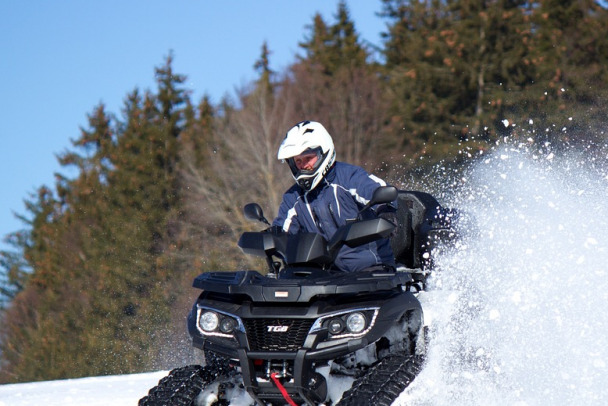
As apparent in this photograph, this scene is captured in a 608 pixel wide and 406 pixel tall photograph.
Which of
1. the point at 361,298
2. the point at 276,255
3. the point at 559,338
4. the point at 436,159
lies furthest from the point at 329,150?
the point at 436,159

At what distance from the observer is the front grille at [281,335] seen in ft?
17.5

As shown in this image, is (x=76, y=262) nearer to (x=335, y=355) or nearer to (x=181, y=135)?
(x=181, y=135)

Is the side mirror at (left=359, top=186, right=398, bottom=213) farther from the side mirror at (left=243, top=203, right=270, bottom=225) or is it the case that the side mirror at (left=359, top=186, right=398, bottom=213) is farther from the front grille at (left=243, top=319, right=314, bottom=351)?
the side mirror at (left=243, top=203, right=270, bottom=225)

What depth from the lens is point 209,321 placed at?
18.7 ft

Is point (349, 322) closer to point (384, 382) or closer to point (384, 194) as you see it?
point (384, 382)

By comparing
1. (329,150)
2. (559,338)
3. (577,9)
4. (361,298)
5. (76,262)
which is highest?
(577,9)

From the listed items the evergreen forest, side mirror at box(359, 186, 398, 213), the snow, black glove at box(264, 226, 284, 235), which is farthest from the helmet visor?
the evergreen forest

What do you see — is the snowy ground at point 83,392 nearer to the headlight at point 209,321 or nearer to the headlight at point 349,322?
the headlight at point 209,321

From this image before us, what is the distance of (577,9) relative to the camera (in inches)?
1369

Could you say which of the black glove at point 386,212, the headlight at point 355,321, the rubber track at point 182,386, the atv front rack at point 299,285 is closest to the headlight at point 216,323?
the atv front rack at point 299,285

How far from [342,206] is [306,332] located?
1.29m

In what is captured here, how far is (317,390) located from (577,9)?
106ft

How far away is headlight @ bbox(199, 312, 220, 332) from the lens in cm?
566

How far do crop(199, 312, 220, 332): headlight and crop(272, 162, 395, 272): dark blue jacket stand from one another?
3.35ft
